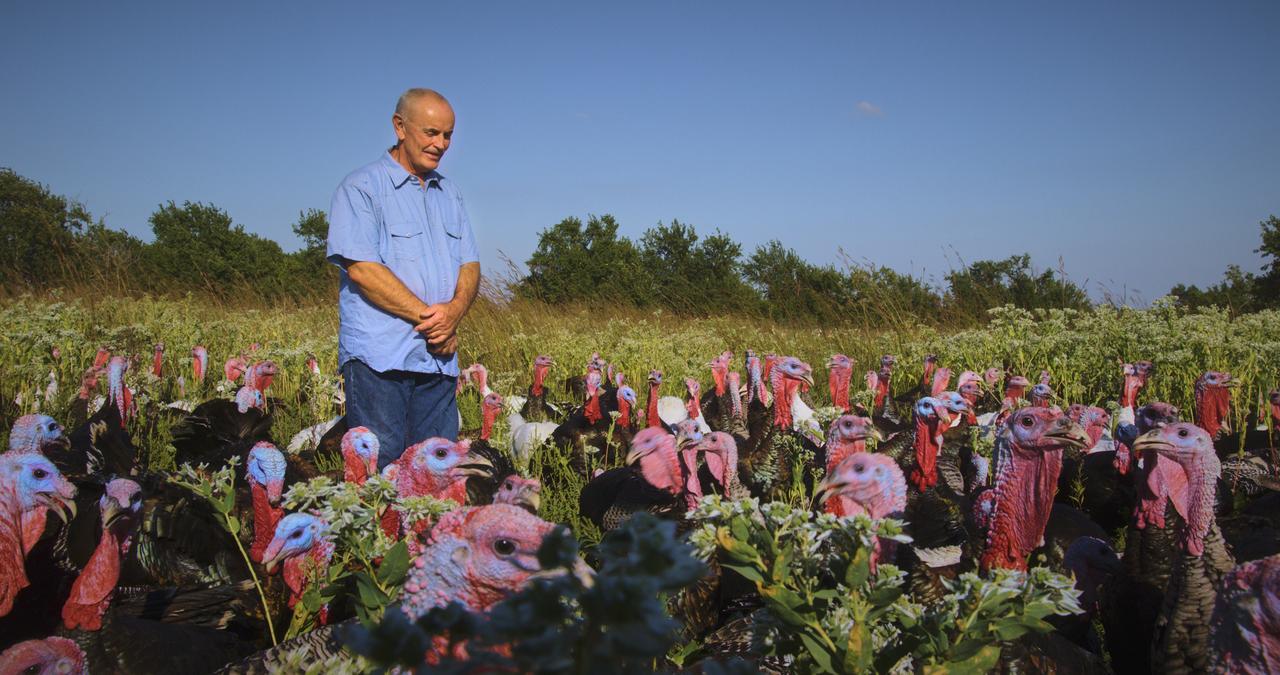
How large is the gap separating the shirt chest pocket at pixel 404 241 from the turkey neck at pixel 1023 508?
3194 mm

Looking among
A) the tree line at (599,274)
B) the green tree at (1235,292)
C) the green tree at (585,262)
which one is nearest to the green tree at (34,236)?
the tree line at (599,274)

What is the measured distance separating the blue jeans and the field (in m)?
0.92

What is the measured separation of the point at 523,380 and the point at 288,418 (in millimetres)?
3147

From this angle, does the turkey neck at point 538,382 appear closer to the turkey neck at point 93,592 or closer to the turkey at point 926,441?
the turkey at point 926,441

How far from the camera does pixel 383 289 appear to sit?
403 cm

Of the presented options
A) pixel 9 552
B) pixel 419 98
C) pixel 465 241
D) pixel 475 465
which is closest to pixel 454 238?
pixel 465 241

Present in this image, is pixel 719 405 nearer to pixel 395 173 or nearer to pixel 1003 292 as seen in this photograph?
pixel 395 173

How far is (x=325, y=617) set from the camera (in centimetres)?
279

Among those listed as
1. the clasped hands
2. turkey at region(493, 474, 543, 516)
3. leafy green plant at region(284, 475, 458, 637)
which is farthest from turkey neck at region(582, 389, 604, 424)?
leafy green plant at region(284, 475, 458, 637)

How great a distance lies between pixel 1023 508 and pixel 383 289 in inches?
126

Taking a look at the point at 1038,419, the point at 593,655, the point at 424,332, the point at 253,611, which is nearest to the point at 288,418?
the point at 424,332

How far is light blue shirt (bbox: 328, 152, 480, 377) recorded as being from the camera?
406 cm

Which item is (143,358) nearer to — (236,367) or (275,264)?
(236,367)

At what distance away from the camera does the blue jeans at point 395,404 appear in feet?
13.9
